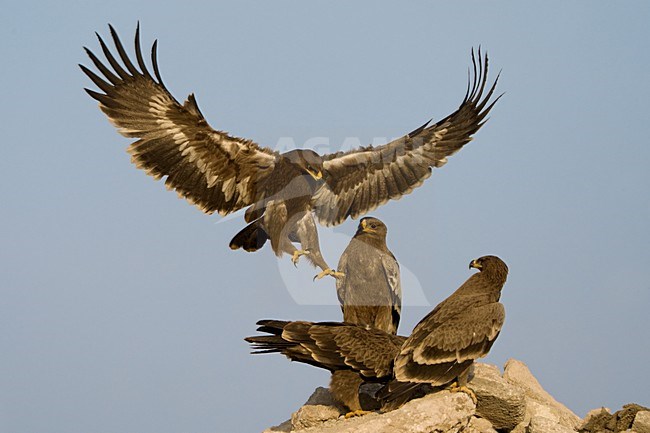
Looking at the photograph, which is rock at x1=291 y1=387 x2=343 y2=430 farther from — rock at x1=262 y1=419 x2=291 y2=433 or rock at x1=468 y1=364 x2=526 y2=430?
rock at x1=468 y1=364 x2=526 y2=430

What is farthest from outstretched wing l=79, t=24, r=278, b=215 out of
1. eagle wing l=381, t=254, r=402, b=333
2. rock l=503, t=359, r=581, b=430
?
rock l=503, t=359, r=581, b=430

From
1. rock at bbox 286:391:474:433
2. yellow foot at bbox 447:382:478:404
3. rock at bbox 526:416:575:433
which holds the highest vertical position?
yellow foot at bbox 447:382:478:404

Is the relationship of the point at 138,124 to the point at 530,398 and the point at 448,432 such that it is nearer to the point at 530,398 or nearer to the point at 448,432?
the point at 448,432

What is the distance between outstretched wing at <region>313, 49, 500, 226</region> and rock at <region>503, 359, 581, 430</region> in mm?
2800

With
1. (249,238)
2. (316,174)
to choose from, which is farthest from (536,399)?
(249,238)

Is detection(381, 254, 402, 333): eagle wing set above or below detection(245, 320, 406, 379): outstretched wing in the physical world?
Answer: above

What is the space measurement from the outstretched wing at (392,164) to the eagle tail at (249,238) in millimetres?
864

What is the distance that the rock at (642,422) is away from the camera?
9.72m

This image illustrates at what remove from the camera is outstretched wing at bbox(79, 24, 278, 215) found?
34.0ft

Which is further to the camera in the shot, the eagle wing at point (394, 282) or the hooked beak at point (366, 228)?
the hooked beak at point (366, 228)

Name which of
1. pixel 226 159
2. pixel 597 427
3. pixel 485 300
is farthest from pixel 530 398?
pixel 226 159

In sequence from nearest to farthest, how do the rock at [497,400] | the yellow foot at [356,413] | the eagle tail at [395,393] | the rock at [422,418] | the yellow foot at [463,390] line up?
the rock at [422,418] → the eagle tail at [395,393] → the yellow foot at [463,390] → the yellow foot at [356,413] → the rock at [497,400]

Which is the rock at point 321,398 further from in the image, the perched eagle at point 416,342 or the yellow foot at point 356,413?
the perched eagle at point 416,342

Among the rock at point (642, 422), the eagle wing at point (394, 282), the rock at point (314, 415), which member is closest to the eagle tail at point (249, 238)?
the eagle wing at point (394, 282)
